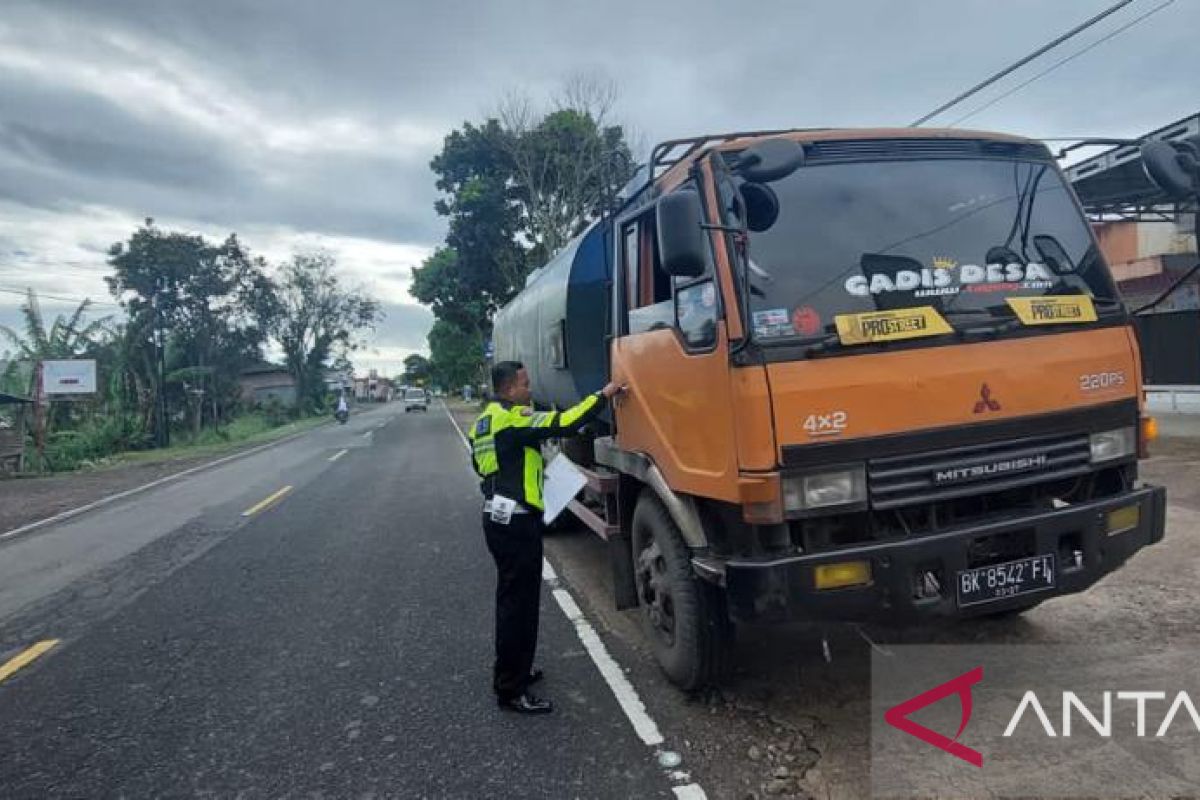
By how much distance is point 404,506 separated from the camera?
35.1 feet

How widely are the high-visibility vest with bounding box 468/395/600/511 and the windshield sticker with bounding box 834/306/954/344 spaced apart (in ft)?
4.50

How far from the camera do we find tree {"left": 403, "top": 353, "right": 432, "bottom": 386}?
402ft

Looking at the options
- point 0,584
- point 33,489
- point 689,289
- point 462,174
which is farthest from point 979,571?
point 462,174

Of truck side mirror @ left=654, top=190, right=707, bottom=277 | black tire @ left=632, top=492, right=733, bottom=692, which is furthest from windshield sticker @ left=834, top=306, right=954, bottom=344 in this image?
black tire @ left=632, top=492, right=733, bottom=692

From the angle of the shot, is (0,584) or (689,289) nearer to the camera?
(689,289)

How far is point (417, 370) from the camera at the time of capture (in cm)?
12794

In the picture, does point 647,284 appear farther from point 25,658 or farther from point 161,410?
point 161,410

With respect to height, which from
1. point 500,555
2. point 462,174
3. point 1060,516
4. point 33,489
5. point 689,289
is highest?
point 462,174

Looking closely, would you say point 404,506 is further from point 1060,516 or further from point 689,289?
point 1060,516

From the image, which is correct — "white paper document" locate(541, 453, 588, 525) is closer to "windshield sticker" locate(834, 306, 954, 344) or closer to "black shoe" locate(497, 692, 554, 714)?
"black shoe" locate(497, 692, 554, 714)

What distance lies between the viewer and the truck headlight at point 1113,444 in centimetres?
357

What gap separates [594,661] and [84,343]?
30128 mm

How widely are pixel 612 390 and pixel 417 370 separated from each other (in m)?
127

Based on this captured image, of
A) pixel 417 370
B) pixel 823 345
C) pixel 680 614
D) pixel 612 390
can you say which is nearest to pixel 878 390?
pixel 823 345
